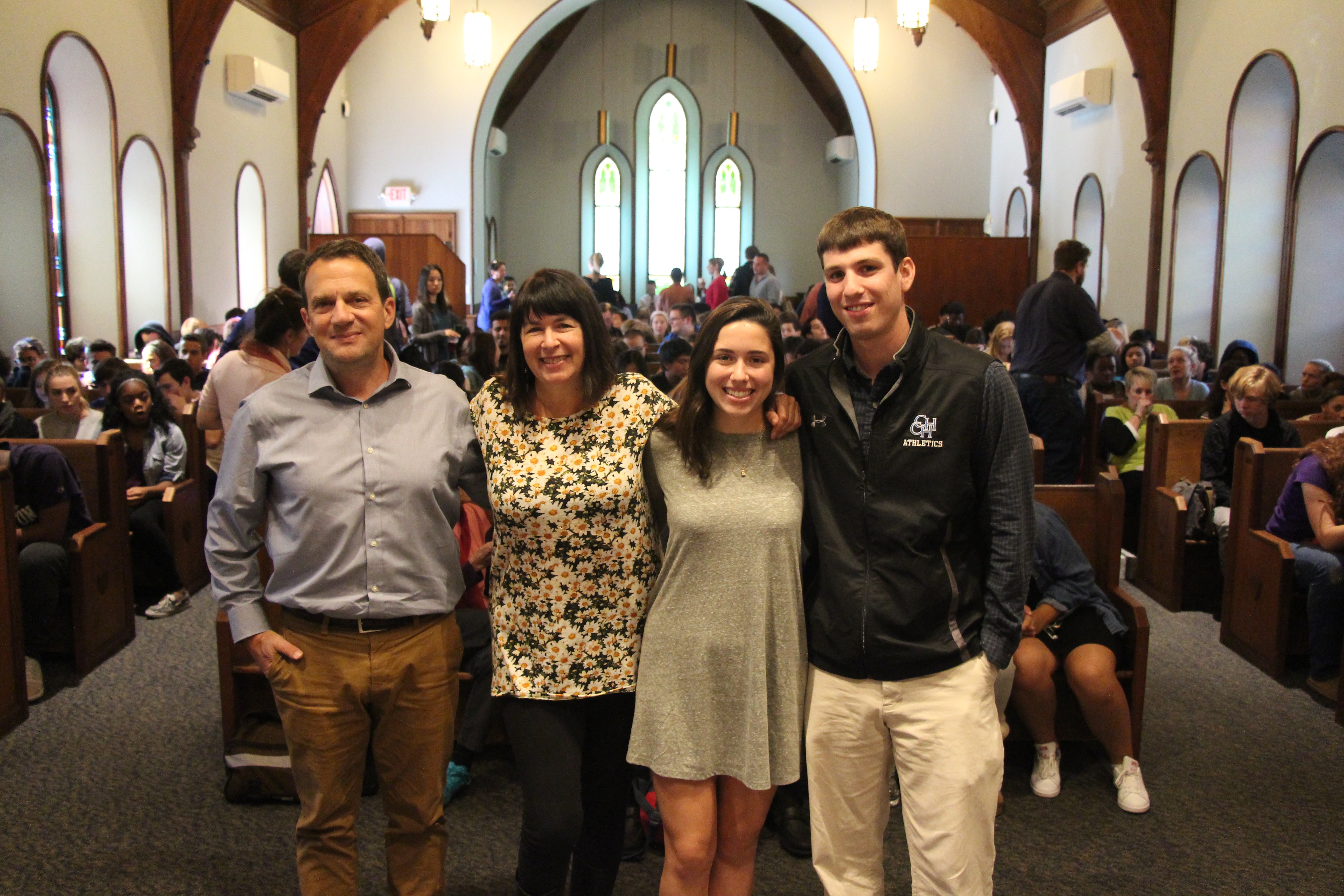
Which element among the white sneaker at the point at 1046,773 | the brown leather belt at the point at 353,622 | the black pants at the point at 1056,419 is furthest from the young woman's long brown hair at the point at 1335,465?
the brown leather belt at the point at 353,622

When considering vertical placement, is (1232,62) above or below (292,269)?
above

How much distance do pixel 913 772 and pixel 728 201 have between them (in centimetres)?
1724

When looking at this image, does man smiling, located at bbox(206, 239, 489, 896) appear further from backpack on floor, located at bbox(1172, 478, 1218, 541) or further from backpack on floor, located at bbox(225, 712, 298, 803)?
backpack on floor, located at bbox(1172, 478, 1218, 541)

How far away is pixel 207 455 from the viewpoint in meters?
5.35

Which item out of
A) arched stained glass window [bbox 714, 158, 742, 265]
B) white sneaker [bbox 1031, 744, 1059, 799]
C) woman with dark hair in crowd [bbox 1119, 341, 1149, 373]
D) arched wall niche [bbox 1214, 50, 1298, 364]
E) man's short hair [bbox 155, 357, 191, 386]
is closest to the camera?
white sneaker [bbox 1031, 744, 1059, 799]

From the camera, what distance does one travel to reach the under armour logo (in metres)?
1.92

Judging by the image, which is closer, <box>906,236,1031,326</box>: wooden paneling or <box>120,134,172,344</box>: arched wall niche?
<box>120,134,172,344</box>: arched wall niche

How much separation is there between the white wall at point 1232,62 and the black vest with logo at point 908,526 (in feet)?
23.1

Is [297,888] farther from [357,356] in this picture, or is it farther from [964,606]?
[964,606]

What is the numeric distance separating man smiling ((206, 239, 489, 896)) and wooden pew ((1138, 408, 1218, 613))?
4013 millimetres

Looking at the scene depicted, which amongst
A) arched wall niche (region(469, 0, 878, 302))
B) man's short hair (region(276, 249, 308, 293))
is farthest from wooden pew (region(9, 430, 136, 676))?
arched wall niche (region(469, 0, 878, 302))

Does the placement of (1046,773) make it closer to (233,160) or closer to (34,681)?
(34,681)

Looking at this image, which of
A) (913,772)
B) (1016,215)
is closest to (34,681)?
(913,772)

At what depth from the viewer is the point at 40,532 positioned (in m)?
4.17
